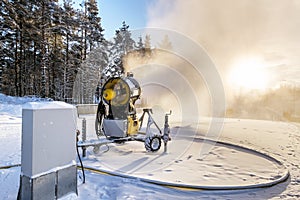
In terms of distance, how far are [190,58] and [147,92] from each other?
295 inches

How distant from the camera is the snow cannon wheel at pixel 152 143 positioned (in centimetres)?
565

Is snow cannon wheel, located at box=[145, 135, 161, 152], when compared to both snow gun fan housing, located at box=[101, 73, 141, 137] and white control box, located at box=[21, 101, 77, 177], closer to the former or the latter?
snow gun fan housing, located at box=[101, 73, 141, 137]

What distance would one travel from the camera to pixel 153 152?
577cm

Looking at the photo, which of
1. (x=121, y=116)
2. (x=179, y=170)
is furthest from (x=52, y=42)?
(x=179, y=170)

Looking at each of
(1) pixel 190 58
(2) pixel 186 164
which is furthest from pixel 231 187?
(1) pixel 190 58

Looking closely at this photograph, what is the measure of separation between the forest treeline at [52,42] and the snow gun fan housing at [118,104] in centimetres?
1638

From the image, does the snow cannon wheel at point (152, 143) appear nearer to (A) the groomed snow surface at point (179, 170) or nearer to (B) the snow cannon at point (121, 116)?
(B) the snow cannon at point (121, 116)

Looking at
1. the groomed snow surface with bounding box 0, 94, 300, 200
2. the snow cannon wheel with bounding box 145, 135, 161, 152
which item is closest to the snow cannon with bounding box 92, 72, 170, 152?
the snow cannon wheel with bounding box 145, 135, 161, 152

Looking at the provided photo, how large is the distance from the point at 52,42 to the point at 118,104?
71.9ft

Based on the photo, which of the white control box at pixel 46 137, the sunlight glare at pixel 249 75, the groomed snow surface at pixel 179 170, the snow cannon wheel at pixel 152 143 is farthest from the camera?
the sunlight glare at pixel 249 75

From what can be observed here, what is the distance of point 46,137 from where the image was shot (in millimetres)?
2578

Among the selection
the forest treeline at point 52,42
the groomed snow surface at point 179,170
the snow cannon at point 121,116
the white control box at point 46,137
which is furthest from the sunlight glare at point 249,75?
the forest treeline at point 52,42

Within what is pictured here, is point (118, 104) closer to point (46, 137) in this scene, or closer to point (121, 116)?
point (121, 116)

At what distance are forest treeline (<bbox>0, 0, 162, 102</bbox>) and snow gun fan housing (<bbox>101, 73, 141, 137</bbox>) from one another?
16.4 m
